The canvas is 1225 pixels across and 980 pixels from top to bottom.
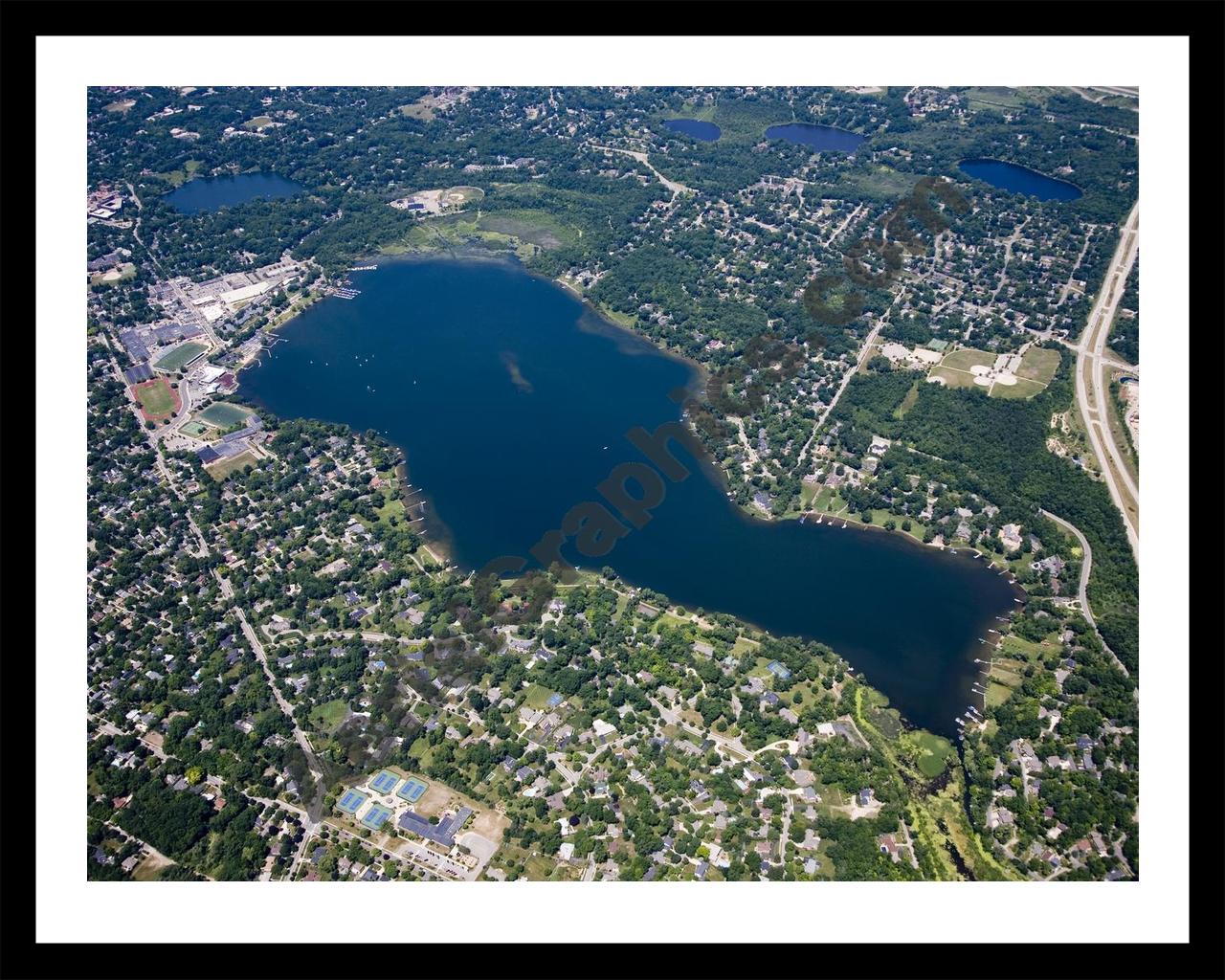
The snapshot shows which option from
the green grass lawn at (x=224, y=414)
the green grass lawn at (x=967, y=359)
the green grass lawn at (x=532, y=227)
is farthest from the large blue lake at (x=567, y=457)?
the green grass lawn at (x=967, y=359)

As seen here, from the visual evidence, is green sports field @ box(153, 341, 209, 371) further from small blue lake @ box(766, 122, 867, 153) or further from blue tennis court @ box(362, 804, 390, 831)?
small blue lake @ box(766, 122, 867, 153)

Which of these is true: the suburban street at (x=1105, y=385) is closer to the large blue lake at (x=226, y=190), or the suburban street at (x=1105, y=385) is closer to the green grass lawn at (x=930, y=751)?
the green grass lawn at (x=930, y=751)

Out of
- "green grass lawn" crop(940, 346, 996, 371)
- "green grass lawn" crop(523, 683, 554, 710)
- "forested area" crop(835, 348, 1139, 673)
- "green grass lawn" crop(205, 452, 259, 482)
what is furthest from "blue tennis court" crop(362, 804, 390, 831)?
"green grass lawn" crop(940, 346, 996, 371)

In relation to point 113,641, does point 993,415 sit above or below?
above

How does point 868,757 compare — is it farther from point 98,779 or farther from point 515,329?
point 515,329

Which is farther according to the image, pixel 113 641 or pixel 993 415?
pixel 993 415
